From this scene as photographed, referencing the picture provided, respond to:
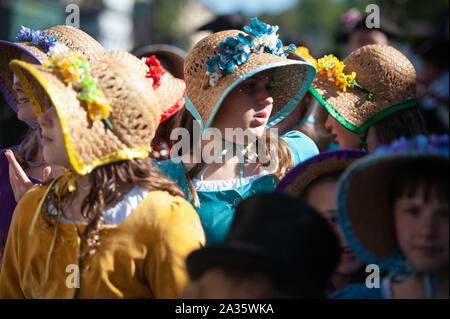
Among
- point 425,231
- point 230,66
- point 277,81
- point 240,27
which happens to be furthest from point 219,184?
point 240,27

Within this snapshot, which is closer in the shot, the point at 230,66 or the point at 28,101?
the point at 230,66

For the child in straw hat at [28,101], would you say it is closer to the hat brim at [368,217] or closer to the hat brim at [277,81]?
the hat brim at [277,81]

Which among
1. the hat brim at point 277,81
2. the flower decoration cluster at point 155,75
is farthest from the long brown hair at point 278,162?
the flower decoration cluster at point 155,75

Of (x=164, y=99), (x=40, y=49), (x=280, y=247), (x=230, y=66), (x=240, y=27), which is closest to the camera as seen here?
(x=280, y=247)

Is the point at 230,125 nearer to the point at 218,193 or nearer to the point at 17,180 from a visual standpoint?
the point at 218,193

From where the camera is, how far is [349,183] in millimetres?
1933

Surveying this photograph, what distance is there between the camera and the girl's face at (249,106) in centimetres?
287

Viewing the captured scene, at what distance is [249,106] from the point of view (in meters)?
2.87

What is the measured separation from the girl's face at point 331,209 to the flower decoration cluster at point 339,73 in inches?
42.4

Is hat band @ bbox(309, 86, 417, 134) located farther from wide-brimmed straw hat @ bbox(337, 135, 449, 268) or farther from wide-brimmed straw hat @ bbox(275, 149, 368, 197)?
wide-brimmed straw hat @ bbox(337, 135, 449, 268)

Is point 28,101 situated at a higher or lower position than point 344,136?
higher

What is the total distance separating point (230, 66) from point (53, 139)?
997 mm

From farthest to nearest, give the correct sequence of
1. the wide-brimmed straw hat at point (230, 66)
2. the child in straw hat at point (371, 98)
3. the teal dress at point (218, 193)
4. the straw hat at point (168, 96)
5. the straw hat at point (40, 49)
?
1. the straw hat at point (168, 96)
2. the straw hat at point (40, 49)
3. the child in straw hat at point (371, 98)
4. the wide-brimmed straw hat at point (230, 66)
5. the teal dress at point (218, 193)

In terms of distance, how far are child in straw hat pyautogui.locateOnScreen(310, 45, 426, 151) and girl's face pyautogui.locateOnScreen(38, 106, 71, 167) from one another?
1.63 m
